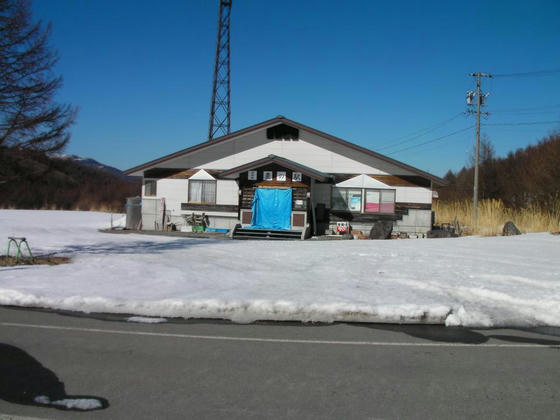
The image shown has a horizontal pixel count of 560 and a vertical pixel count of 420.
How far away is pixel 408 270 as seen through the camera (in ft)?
36.6

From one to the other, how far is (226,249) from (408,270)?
6.94 meters

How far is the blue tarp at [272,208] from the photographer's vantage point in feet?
73.7

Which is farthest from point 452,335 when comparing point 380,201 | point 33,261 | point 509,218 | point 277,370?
point 509,218

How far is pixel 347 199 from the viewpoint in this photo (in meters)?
23.6

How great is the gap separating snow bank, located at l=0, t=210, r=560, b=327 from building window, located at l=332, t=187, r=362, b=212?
29.5ft

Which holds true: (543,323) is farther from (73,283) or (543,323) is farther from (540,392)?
(73,283)

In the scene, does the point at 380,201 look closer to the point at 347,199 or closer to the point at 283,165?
the point at 347,199

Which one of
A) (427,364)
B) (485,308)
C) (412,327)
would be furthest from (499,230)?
(427,364)

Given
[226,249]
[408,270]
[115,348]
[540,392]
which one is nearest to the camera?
[540,392]

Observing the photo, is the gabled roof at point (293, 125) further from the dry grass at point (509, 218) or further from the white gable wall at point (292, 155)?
the dry grass at point (509, 218)

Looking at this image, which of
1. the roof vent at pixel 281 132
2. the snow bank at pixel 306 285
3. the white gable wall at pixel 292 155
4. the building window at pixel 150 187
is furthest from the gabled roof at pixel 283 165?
the snow bank at pixel 306 285

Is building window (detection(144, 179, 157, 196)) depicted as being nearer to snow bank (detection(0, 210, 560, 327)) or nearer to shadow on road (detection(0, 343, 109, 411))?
snow bank (detection(0, 210, 560, 327))

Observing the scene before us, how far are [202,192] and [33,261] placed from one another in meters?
13.5

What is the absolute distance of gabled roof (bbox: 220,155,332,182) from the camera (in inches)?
855
